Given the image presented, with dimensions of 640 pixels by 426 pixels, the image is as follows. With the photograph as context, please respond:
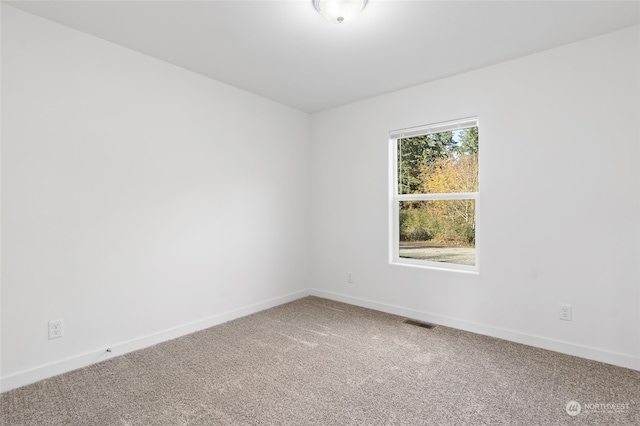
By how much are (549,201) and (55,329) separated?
387cm

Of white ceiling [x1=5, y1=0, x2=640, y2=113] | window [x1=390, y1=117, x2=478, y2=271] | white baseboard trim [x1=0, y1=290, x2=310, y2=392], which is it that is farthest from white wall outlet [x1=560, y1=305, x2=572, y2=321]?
white baseboard trim [x1=0, y1=290, x2=310, y2=392]

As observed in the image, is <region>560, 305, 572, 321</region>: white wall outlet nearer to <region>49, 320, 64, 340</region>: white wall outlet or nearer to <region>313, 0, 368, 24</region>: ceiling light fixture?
<region>313, 0, 368, 24</region>: ceiling light fixture

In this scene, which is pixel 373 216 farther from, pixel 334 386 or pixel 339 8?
pixel 339 8

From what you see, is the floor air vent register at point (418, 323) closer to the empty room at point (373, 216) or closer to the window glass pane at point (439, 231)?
the empty room at point (373, 216)

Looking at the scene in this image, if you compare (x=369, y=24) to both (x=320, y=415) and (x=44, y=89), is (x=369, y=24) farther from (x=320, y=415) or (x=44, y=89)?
(x=320, y=415)

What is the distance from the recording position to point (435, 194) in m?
3.46

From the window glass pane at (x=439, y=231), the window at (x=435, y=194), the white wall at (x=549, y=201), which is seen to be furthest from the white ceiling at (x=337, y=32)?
the window glass pane at (x=439, y=231)

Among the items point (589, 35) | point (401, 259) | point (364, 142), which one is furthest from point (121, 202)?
point (589, 35)

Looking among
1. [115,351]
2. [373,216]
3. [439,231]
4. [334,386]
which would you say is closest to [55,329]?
[115,351]

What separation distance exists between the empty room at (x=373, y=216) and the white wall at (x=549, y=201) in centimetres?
1

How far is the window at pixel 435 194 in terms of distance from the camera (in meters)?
3.27

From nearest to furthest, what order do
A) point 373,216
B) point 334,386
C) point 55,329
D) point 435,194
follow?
1. point 334,386
2. point 55,329
3. point 435,194
4. point 373,216

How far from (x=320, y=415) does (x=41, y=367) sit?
193cm

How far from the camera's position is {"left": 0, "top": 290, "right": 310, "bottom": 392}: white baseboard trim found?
215 centimetres
